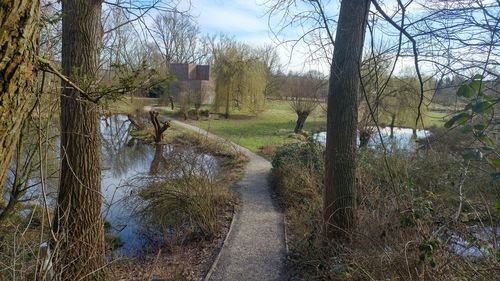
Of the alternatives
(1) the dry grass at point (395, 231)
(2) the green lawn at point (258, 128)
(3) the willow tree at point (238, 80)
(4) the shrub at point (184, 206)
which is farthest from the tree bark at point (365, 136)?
(3) the willow tree at point (238, 80)

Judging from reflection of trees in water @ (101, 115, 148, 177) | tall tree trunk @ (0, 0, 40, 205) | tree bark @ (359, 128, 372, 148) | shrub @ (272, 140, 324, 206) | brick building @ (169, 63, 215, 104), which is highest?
brick building @ (169, 63, 215, 104)

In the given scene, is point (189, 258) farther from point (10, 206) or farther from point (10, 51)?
point (10, 51)

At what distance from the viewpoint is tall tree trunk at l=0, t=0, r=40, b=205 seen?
114cm

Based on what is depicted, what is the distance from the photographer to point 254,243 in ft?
24.1

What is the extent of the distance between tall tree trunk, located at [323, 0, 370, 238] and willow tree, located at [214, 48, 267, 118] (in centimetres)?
2626

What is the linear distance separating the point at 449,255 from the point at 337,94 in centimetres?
259

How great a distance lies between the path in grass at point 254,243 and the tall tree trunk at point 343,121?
1.45 m

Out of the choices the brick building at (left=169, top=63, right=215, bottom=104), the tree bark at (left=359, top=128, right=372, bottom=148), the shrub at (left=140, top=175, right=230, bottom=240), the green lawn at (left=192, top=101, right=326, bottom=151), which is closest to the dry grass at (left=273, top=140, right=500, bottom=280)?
the shrub at (left=140, top=175, right=230, bottom=240)

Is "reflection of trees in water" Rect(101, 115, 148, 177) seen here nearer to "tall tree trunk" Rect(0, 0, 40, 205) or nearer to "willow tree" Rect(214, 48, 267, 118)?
"willow tree" Rect(214, 48, 267, 118)

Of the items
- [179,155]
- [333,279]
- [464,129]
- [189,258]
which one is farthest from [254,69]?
[464,129]

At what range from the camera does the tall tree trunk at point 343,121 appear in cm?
493

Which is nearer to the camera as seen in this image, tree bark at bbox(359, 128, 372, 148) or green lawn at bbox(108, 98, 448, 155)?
tree bark at bbox(359, 128, 372, 148)

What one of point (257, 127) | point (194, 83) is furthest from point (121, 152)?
point (194, 83)

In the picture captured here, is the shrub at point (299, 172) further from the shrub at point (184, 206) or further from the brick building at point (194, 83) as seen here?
the brick building at point (194, 83)
